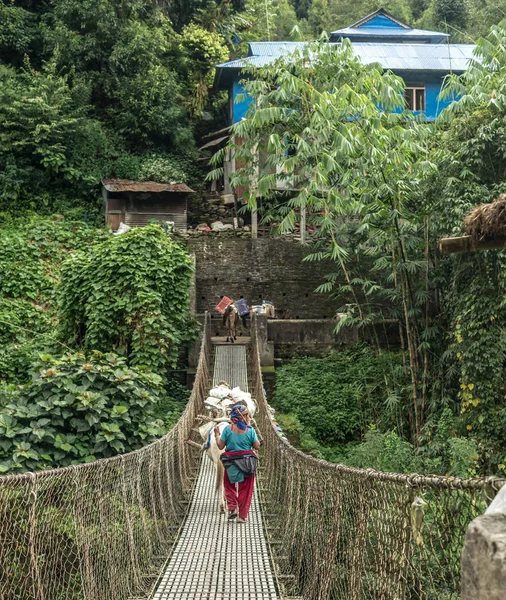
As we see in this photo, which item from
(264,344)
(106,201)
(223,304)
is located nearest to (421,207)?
(264,344)

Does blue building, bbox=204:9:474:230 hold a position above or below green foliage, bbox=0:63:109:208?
above

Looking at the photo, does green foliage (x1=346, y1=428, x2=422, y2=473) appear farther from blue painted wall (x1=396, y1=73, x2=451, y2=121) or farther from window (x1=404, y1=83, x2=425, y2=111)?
blue painted wall (x1=396, y1=73, x2=451, y2=121)

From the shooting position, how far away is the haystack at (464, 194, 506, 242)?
3.82 metres

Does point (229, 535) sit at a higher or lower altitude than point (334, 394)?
lower

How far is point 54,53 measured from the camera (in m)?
19.7

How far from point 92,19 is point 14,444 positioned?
1681 centimetres

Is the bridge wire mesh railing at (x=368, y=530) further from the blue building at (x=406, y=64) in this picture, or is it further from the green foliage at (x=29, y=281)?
the blue building at (x=406, y=64)

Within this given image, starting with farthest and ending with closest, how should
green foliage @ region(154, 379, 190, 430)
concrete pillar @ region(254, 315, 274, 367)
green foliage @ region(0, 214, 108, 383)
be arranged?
concrete pillar @ region(254, 315, 274, 367) < green foliage @ region(0, 214, 108, 383) < green foliage @ region(154, 379, 190, 430)

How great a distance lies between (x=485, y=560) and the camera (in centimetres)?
135

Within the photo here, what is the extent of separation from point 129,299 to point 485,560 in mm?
11548

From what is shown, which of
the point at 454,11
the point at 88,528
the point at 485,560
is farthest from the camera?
the point at 454,11

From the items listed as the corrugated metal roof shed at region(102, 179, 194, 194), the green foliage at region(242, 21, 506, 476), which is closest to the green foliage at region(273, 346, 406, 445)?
the green foliage at region(242, 21, 506, 476)

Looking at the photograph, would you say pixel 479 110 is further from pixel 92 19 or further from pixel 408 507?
pixel 92 19

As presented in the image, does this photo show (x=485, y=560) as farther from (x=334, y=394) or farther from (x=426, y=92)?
(x=426, y=92)
